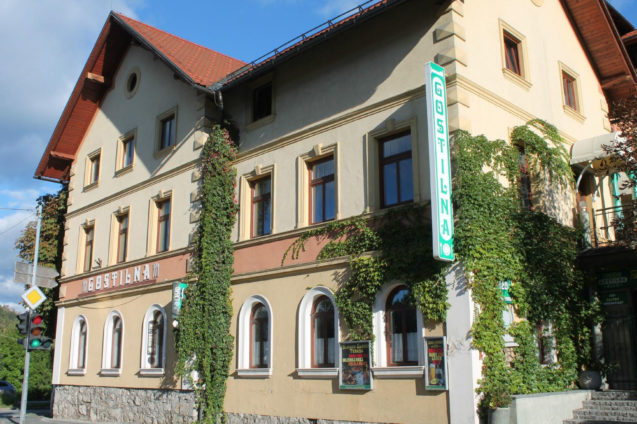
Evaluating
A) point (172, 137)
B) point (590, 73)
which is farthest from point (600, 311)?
point (172, 137)

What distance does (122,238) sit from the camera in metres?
21.0

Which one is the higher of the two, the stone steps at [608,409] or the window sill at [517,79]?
the window sill at [517,79]

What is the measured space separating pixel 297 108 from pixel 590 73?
8.38 m

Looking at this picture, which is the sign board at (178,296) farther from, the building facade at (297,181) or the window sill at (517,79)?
the window sill at (517,79)

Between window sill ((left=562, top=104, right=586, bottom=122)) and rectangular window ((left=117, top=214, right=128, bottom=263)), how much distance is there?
13.5 meters

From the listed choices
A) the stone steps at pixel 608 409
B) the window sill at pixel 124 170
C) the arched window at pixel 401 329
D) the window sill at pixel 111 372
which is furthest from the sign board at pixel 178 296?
the stone steps at pixel 608 409

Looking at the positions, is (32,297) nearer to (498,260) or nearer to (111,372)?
(111,372)

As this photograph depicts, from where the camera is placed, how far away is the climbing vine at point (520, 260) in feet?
37.1

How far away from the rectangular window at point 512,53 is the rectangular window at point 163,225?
33.7ft

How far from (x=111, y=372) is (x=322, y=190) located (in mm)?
9475

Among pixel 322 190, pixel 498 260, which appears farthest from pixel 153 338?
pixel 498 260

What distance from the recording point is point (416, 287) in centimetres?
1187

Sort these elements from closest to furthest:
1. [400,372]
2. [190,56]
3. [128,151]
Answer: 1. [400,372]
2. [190,56]
3. [128,151]

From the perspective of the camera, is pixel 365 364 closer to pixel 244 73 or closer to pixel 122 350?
pixel 244 73
